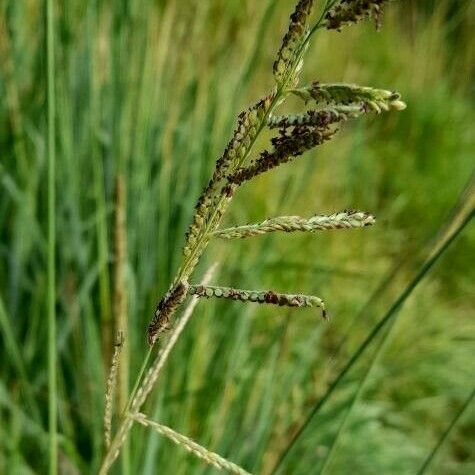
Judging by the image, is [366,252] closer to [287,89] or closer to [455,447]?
[455,447]

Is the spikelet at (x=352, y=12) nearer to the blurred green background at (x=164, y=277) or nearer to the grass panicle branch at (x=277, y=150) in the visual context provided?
the grass panicle branch at (x=277, y=150)

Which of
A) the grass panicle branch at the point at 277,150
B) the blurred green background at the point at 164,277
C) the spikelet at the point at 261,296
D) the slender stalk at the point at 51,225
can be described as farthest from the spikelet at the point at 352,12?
the blurred green background at the point at 164,277

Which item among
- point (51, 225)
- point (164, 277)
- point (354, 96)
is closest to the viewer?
point (354, 96)

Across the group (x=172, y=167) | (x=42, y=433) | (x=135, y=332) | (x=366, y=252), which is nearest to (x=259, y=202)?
(x=366, y=252)

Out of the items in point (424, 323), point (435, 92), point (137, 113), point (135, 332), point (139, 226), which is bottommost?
point (424, 323)

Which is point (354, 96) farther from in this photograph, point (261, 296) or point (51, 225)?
point (51, 225)

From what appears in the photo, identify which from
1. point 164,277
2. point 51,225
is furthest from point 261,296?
point 164,277
